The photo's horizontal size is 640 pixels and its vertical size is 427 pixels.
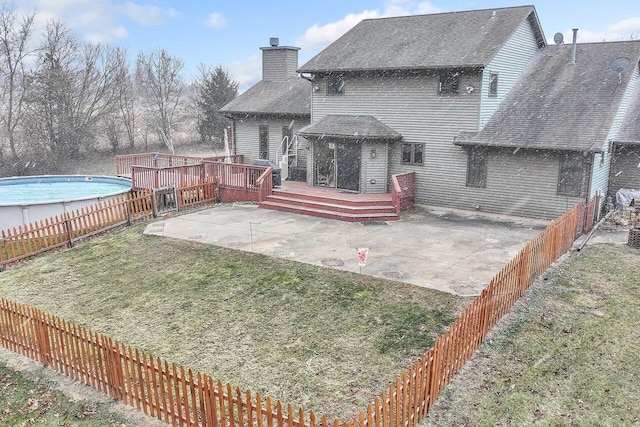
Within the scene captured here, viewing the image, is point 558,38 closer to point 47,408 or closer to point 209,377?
point 209,377

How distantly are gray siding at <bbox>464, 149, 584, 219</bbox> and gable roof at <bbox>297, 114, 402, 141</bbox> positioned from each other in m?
4.00

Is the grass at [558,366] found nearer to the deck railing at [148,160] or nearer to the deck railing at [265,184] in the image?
the deck railing at [265,184]

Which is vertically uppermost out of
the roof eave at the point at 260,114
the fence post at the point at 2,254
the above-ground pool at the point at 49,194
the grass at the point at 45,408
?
the roof eave at the point at 260,114

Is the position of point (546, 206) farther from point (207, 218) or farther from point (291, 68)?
point (291, 68)

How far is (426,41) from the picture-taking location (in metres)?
21.0

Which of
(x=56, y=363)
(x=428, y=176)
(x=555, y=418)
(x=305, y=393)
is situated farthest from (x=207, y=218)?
(x=555, y=418)

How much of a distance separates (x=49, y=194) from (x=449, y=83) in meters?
19.9

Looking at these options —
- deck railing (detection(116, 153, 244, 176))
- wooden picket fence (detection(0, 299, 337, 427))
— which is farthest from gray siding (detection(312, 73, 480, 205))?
wooden picket fence (detection(0, 299, 337, 427))

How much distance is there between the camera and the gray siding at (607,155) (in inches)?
683

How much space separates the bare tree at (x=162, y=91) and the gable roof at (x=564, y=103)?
37.9 m

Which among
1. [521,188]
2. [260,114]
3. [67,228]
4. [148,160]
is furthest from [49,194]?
[521,188]

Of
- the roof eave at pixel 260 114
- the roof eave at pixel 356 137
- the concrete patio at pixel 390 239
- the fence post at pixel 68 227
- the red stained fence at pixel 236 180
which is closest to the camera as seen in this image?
the concrete patio at pixel 390 239

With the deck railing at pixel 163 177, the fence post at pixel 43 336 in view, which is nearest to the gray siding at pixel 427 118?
the deck railing at pixel 163 177

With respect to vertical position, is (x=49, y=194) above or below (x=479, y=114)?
below
